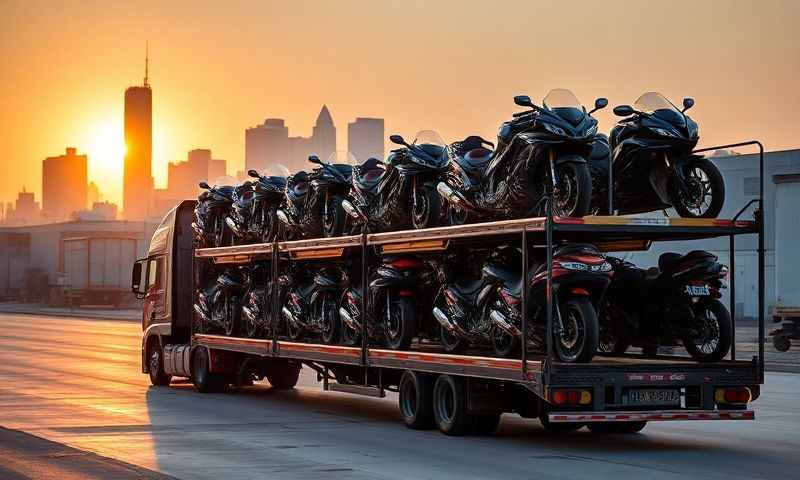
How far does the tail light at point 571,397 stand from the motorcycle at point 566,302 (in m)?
0.34

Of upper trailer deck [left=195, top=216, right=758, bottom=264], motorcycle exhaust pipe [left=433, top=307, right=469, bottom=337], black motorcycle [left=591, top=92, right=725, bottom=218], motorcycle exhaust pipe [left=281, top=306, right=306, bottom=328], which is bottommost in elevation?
motorcycle exhaust pipe [left=281, top=306, right=306, bottom=328]

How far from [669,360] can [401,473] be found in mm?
4274

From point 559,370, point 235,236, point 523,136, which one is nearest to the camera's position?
point 559,370

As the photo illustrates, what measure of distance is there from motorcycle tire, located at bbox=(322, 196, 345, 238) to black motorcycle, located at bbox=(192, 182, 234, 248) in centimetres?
414

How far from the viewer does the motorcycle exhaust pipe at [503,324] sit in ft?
50.2

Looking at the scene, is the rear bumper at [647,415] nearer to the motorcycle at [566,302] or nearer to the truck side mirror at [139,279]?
the motorcycle at [566,302]

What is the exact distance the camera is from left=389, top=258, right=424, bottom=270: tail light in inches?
715

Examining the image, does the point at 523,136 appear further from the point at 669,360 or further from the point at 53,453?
the point at 53,453

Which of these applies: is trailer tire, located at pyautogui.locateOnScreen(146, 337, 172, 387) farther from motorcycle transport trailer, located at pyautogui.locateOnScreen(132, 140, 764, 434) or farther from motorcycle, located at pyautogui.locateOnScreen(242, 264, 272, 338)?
motorcycle transport trailer, located at pyautogui.locateOnScreen(132, 140, 764, 434)

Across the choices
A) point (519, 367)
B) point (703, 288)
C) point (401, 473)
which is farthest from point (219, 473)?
point (703, 288)

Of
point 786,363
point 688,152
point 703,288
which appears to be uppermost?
point 688,152

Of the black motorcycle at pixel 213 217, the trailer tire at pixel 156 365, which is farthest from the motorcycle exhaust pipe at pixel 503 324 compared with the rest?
the trailer tire at pixel 156 365

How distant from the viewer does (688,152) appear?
52.4ft

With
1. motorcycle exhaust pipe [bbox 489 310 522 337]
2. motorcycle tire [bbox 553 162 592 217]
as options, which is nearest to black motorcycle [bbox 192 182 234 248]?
motorcycle exhaust pipe [bbox 489 310 522 337]
